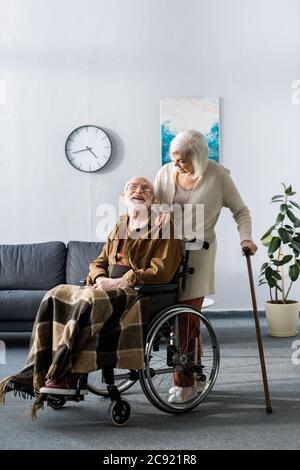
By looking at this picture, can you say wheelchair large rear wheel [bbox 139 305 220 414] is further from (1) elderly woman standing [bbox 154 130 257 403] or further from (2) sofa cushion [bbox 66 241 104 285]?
(2) sofa cushion [bbox 66 241 104 285]

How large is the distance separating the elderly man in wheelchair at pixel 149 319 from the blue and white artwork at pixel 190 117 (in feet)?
8.71

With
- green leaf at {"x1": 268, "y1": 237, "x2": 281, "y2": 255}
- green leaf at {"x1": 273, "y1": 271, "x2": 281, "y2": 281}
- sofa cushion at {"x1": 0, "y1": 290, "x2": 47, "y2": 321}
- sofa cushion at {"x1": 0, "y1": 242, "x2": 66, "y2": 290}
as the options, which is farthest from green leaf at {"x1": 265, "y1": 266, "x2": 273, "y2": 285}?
sofa cushion at {"x1": 0, "y1": 290, "x2": 47, "y2": 321}

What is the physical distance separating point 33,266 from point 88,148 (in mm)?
1203

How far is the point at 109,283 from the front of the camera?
3430 millimetres

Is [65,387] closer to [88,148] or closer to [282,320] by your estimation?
[282,320]

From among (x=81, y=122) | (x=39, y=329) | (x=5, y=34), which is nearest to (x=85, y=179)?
(x=81, y=122)

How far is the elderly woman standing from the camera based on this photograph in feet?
11.8

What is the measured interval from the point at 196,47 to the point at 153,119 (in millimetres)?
711

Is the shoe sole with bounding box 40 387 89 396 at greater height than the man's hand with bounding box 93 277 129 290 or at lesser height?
lesser

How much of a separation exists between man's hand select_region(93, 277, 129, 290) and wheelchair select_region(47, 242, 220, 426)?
0.44ft

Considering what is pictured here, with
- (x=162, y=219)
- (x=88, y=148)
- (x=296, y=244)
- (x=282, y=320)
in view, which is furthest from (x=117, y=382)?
(x=88, y=148)

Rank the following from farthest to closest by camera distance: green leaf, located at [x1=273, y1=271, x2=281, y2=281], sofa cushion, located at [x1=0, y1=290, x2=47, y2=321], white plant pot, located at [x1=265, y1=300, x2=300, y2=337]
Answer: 1. green leaf, located at [x1=273, y1=271, x2=281, y2=281]
2. white plant pot, located at [x1=265, y1=300, x2=300, y2=337]
3. sofa cushion, located at [x1=0, y1=290, x2=47, y2=321]

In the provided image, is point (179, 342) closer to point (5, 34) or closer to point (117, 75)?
point (117, 75)

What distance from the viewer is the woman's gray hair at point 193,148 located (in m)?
3.58
